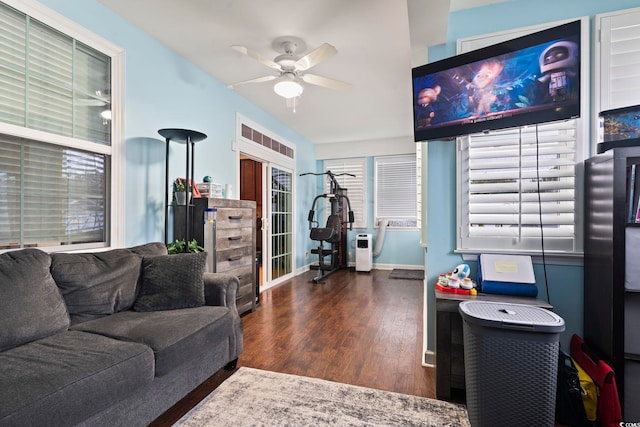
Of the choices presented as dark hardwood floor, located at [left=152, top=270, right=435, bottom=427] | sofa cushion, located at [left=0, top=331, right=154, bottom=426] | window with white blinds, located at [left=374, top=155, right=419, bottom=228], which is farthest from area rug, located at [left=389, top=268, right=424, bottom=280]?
sofa cushion, located at [left=0, top=331, right=154, bottom=426]

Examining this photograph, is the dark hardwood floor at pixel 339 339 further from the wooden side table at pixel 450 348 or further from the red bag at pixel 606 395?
the red bag at pixel 606 395

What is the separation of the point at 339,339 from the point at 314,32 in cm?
270

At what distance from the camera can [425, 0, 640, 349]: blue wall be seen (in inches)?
75.0

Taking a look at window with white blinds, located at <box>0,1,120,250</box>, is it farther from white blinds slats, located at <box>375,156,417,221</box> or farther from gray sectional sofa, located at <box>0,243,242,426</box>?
white blinds slats, located at <box>375,156,417,221</box>

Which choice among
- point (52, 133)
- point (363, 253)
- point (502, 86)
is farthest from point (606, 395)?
point (363, 253)

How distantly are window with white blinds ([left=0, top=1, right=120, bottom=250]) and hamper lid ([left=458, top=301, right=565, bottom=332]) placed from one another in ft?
8.67

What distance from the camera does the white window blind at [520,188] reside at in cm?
191

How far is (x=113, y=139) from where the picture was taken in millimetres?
2410

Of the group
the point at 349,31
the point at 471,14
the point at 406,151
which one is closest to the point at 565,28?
the point at 471,14

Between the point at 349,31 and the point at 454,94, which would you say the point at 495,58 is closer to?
the point at 454,94

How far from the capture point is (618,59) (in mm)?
1817

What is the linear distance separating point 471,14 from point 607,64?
2.93 ft

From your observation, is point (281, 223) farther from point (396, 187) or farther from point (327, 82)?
point (327, 82)

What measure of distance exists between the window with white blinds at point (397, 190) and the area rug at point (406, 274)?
0.92 meters
